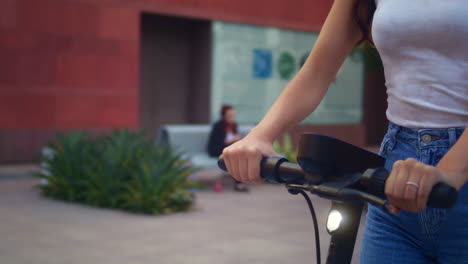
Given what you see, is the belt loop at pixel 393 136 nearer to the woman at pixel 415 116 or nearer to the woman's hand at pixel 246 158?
the woman at pixel 415 116

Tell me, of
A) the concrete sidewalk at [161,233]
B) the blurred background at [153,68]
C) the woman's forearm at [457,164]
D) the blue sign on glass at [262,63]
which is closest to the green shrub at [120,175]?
the concrete sidewalk at [161,233]

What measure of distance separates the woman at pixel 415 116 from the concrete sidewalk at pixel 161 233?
14.9 feet

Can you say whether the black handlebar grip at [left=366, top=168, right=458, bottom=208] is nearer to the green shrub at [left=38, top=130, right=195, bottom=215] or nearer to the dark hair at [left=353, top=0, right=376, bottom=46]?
the dark hair at [left=353, top=0, right=376, bottom=46]

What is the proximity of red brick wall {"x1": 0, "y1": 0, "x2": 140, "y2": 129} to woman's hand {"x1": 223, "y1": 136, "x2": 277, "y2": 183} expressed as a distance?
14536mm

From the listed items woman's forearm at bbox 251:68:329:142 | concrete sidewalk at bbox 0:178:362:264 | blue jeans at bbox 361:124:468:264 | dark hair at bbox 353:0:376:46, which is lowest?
concrete sidewalk at bbox 0:178:362:264

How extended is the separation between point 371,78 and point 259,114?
5941mm

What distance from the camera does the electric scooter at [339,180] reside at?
4.23 feet

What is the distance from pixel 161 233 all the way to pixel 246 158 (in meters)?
6.13

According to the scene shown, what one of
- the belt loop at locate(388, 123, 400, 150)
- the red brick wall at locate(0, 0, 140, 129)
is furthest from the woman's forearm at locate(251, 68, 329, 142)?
the red brick wall at locate(0, 0, 140, 129)

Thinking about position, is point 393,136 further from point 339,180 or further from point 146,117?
point 146,117

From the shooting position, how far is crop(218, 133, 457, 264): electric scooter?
1290 mm

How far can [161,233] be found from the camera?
7570 millimetres

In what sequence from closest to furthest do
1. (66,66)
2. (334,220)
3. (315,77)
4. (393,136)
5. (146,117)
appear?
(334,220), (393,136), (315,77), (66,66), (146,117)

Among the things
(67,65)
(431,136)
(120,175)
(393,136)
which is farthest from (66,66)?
(431,136)
